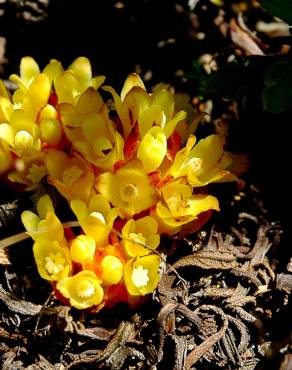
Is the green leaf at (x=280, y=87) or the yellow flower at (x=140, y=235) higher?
the green leaf at (x=280, y=87)

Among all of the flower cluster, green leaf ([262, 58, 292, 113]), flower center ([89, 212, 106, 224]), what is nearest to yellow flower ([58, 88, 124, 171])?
the flower cluster

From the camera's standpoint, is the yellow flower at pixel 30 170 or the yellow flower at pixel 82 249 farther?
the yellow flower at pixel 30 170

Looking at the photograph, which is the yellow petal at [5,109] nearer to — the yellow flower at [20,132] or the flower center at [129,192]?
the yellow flower at [20,132]

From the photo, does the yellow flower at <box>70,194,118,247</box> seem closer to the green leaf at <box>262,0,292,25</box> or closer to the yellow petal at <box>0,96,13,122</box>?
the yellow petal at <box>0,96,13,122</box>

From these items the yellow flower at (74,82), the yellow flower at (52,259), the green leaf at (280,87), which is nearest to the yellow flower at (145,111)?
the yellow flower at (74,82)

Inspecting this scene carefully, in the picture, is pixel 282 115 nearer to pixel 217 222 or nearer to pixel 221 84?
pixel 221 84

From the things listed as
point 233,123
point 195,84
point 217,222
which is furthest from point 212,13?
point 217,222
